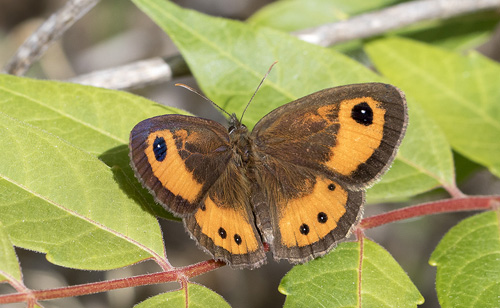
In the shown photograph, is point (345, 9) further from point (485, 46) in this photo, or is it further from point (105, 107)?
point (485, 46)

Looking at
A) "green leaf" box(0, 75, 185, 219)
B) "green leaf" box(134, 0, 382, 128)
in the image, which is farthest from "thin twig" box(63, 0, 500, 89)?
"green leaf" box(0, 75, 185, 219)

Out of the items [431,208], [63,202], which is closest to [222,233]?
[63,202]

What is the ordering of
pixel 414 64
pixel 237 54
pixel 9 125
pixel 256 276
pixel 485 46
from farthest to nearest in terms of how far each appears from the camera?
pixel 485 46
pixel 256 276
pixel 414 64
pixel 237 54
pixel 9 125

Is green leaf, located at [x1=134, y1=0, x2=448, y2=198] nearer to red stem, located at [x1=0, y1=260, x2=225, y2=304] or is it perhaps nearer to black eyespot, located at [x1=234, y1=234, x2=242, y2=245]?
black eyespot, located at [x1=234, y1=234, x2=242, y2=245]

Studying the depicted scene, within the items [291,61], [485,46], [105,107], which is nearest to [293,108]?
[291,61]

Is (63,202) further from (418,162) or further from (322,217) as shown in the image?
(418,162)

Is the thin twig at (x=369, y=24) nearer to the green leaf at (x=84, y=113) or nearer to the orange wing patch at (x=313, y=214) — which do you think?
the green leaf at (x=84, y=113)

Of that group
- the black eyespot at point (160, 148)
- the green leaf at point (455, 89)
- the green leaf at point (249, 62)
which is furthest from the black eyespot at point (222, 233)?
the green leaf at point (455, 89)
